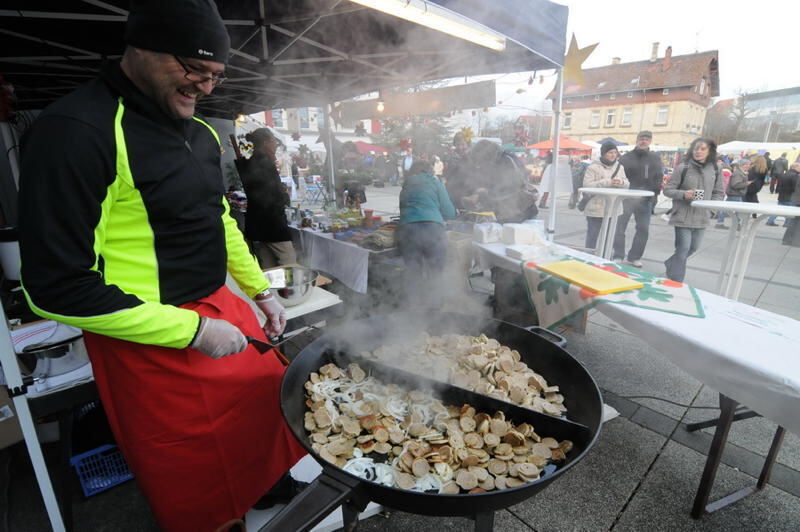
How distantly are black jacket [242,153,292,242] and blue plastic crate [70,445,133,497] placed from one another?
8.18ft

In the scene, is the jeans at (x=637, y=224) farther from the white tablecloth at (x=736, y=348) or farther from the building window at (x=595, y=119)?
the building window at (x=595, y=119)

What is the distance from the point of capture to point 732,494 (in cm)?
196

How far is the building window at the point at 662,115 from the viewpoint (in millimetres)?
31188

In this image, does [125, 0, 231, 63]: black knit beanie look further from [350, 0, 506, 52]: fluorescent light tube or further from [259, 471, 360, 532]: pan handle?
[350, 0, 506, 52]: fluorescent light tube

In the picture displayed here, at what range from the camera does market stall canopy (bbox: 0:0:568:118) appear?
3.13 meters

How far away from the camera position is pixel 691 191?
14.6 feet

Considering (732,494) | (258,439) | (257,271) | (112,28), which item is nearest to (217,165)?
(257,271)

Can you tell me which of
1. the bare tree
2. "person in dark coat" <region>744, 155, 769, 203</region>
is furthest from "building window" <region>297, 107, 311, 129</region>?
the bare tree

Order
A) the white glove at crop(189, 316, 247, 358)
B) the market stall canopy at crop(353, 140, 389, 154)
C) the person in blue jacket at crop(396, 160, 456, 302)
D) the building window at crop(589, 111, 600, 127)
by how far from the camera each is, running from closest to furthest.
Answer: the white glove at crop(189, 316, 247, 358), the person in blue jacket at crop(396, 160, 456, 302), the market stall canopy at crop(353, 140, 389, 154), the building window at crop(589, 111, 600, 127)

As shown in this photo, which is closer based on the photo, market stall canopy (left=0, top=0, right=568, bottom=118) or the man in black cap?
market stall canopy (left=0, top=0, right=568, bottom=118)

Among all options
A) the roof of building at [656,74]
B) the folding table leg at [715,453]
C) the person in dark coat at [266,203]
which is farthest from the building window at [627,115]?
the folding table leg at [715,453]

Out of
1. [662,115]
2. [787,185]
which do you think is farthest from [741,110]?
[787,185]

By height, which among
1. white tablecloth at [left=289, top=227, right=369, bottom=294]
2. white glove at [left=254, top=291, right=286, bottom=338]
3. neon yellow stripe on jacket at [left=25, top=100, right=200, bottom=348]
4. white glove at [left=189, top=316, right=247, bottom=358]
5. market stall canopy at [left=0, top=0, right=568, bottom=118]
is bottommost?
white tablecloth at [left=289, top=227, right=369, bottom=294]

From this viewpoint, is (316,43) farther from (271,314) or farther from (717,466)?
(717,466)
